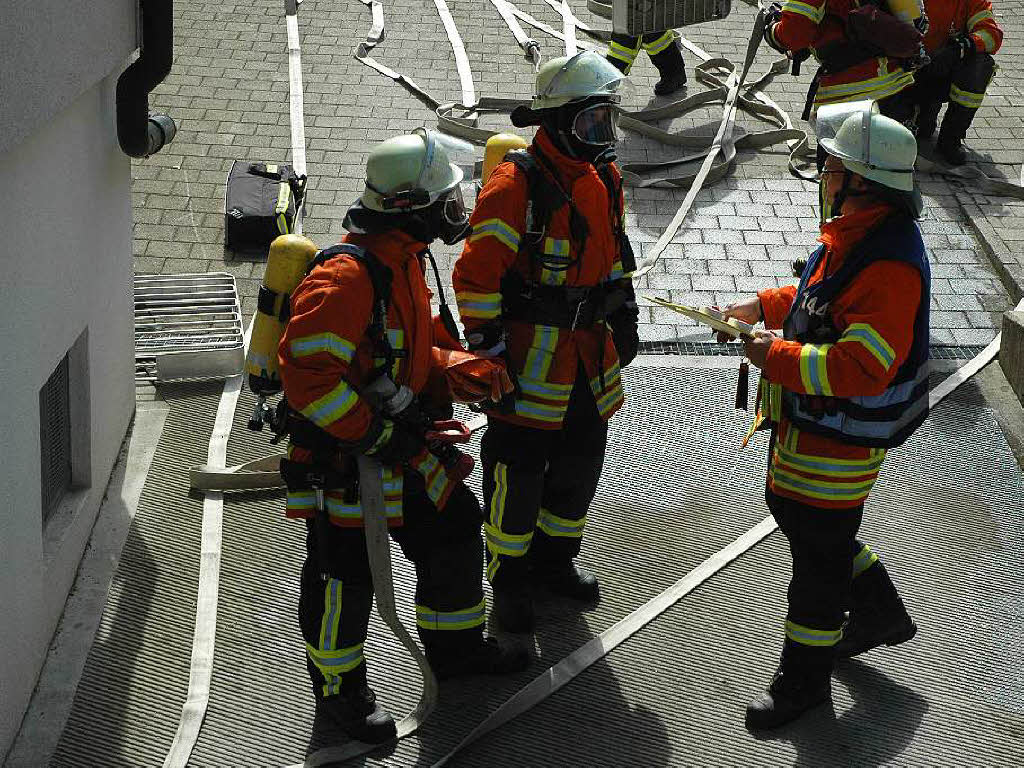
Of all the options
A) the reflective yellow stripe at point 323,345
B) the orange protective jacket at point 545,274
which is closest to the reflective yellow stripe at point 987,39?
the orange protective jacket at point 545,274

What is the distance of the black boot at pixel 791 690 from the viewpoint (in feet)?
15.0

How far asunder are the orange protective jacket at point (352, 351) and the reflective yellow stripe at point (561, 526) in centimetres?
92

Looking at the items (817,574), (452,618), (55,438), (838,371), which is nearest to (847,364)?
(838,371)

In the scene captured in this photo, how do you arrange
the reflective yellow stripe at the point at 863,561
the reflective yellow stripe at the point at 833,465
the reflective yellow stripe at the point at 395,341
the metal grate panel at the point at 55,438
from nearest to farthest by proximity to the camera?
the reflective yellow stripe at the point at 395,341
the reflective yellow stripe at the point at 833,465
the reflective yellow stripe at the point at 863,561
the metal grate panel at the point at 55,438

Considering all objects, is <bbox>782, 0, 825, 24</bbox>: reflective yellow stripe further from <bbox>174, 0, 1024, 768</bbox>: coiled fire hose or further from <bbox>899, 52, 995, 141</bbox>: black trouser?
<bbox>899, 52, 995, 141</bbox>: black trouser

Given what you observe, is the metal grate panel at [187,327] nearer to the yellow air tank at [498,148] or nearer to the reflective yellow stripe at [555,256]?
the yellow air tank at [498,148]

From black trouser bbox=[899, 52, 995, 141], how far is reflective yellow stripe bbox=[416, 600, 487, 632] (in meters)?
5.93

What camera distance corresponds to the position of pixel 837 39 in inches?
322

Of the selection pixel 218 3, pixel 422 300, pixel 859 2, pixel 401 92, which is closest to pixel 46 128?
pixel 422 300

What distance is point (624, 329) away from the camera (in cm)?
512

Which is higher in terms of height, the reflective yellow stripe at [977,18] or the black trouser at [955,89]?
the reflective yellow stripe at [977,18]

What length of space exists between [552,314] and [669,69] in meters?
6.53

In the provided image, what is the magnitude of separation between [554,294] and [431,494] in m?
0.90

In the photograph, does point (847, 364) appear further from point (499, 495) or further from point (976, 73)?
point (976, 73)
